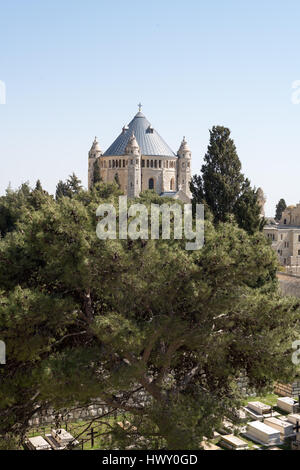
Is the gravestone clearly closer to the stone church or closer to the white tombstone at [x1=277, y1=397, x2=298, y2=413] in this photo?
the white tombstone at [x1=277, y1=397, x2=298, y2=413]

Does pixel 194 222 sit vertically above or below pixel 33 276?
above

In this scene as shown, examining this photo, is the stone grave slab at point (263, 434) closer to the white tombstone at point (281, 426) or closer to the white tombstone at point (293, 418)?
the white tombstone at point (281, 426)

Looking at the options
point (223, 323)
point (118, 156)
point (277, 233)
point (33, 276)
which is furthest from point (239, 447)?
point (118, 156)

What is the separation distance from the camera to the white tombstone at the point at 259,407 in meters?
23.1

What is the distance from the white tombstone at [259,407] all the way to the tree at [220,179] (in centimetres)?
1582

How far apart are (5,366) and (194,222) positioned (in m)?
6.75

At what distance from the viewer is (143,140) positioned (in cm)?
9062

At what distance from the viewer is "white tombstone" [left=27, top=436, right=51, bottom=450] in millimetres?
18609

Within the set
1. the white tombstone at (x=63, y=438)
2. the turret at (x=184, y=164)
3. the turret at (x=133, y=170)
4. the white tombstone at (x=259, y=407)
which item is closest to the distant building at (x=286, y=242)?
the turret at (x=184, y=164)

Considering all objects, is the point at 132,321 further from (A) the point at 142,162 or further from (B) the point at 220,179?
(A) the point at 142,162

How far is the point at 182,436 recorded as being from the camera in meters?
12.6

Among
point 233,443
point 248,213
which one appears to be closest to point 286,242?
point 248,213

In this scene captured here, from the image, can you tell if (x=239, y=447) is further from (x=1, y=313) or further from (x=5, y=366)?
(x=1, y=313)

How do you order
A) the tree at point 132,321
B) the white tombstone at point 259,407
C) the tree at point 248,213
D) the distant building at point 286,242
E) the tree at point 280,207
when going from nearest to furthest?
1. the tree at point 132,321
2. the white tombstone at point 259,407
3. the tree at point 248,213
4. the distant building at point 286,242
5. the tree at point 280,207
